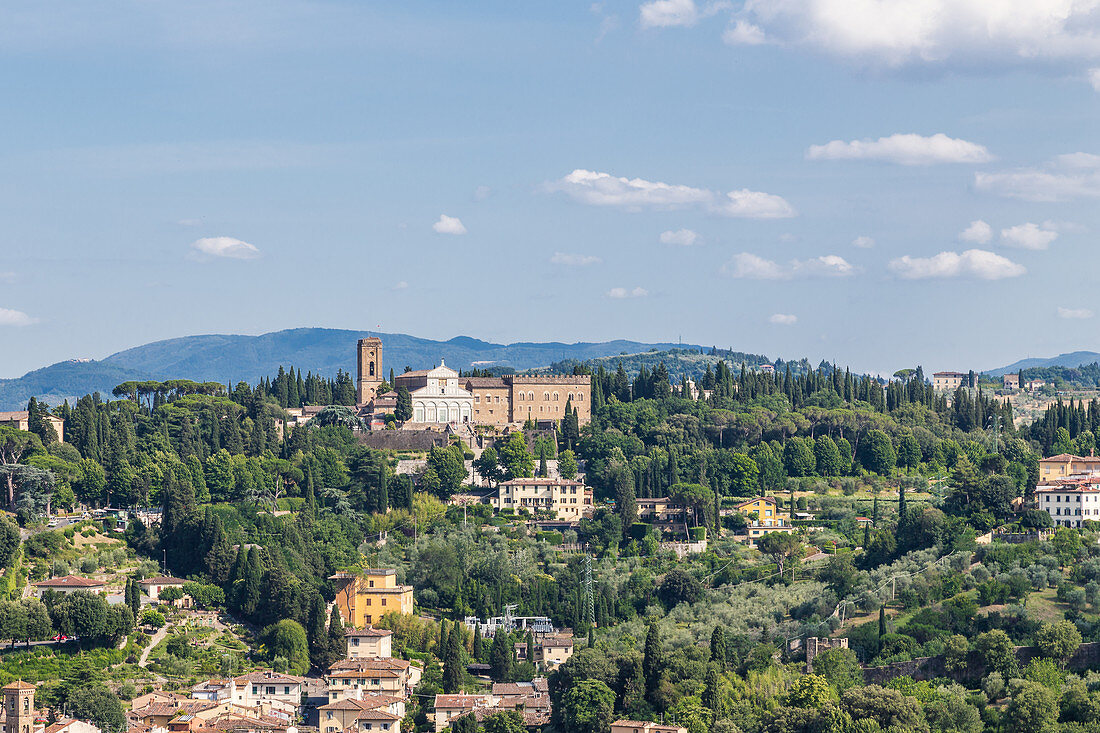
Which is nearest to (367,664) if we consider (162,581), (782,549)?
(162,581)

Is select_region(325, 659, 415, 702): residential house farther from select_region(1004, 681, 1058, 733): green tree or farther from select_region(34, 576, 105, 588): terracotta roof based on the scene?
select_region(1004, 681, 1058, 733): green tree

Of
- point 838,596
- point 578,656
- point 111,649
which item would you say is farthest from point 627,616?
point 111,649

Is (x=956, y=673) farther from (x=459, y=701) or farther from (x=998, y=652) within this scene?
(x=459, y=701)

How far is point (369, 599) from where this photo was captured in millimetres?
71062

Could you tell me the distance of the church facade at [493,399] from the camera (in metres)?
99.9

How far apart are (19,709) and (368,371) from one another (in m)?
54.8

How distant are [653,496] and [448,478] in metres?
10.3

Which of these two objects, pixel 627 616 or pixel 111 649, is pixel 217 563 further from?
pixel 627 616

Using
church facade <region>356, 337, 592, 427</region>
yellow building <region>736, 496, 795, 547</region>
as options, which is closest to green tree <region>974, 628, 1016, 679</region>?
yellow building <region>736, 496, 795, 547</region>

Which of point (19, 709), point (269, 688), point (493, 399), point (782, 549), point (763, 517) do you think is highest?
point (493, 399)

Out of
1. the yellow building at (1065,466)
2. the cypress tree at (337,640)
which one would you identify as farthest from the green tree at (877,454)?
the cypress tree at (337,640)

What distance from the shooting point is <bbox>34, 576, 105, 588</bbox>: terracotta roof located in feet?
216

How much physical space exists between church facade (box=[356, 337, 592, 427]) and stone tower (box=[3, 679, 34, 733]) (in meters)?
45.3

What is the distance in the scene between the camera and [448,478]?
8669 centimetres
